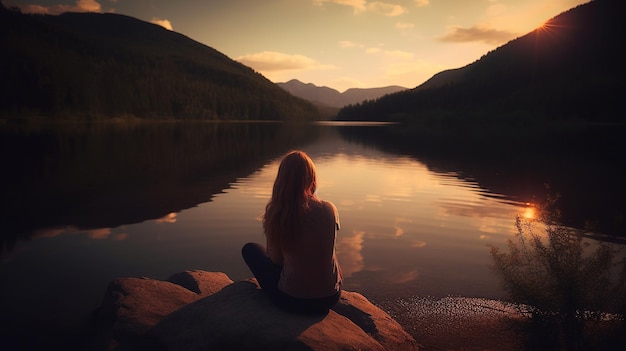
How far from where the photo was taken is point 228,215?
15547mm

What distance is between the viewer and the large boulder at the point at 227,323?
501cm

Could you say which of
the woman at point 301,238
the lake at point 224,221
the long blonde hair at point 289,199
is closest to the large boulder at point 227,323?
Result: the woman at point 301,238

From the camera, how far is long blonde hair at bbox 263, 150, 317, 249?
17.0 ft

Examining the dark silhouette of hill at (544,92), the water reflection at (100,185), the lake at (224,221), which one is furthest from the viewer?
the dark silhouette of hill at (544,92)

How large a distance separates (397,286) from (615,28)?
245m

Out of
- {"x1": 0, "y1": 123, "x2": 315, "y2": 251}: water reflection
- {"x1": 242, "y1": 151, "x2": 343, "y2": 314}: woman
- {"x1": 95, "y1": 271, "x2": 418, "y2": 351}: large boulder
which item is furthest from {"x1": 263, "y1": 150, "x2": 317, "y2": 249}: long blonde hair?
{"x1": 0, "y1": 123, "x2": 315, "y2": 251}: water reflection

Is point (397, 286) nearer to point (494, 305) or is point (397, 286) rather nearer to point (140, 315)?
point (494, 305)

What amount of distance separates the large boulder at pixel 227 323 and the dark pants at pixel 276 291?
111 millimetres

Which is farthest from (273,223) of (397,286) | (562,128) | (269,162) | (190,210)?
(562,128)

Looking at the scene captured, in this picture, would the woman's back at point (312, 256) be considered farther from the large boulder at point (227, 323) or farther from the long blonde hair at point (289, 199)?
the large boulder at point (227, 323)

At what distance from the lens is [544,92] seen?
458 ft

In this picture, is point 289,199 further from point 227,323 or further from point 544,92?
point 544,92

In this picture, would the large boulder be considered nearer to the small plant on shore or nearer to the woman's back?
the woman's back

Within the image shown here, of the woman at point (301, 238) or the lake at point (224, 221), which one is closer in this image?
the woman at point (301, 238)
